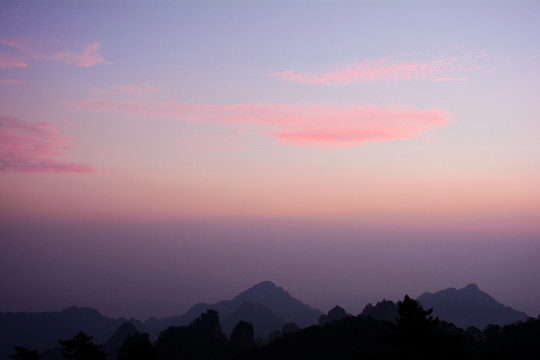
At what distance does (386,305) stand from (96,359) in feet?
446

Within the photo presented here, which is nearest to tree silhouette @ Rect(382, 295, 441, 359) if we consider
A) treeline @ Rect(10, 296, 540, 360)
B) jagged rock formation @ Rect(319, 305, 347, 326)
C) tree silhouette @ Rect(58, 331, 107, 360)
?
treeline @ Rect(10, 296, 540, 360)

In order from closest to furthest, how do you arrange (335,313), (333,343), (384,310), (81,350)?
(81,350) → (333,343) → (384,310) → (335,313)

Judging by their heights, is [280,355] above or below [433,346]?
below

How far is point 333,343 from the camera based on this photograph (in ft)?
365

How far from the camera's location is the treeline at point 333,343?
1142 inches

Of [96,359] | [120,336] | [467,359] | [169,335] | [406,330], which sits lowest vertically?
[120,336]

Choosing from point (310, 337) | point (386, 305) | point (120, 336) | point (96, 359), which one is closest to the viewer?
point (96, 359)

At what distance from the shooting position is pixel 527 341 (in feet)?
291

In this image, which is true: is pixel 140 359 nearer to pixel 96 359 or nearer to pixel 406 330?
pixel 96 359

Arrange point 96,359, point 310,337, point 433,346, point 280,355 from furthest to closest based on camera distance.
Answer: point 310,337, point 280,355, point 96,359, point 433,346

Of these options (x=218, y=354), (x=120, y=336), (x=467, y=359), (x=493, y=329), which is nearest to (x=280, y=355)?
(x=218, y=354)

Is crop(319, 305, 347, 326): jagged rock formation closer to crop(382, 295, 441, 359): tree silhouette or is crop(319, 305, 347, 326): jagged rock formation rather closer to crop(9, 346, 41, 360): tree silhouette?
crop(9, 346, 41, 360): tree silhouette

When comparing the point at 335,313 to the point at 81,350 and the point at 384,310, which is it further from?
the point at 81,350

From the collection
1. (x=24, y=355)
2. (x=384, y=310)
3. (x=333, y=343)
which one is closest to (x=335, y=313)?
(x=384, y=310)
